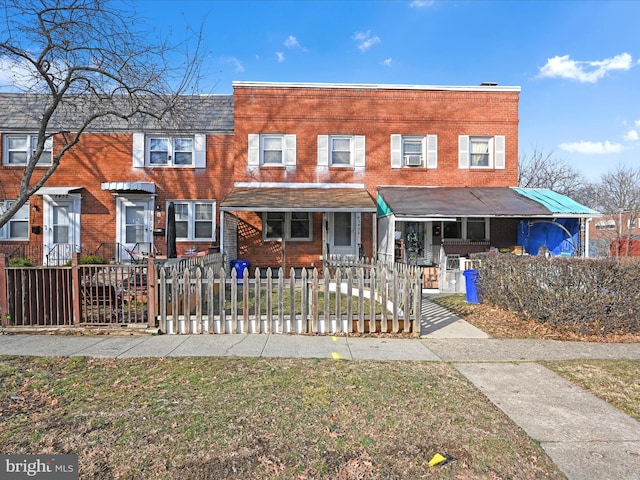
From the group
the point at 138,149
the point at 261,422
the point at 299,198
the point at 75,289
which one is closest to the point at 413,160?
the point at 299,198

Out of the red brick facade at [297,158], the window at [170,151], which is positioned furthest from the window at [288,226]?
the window at [170,151]

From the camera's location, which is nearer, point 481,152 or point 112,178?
point 112,178

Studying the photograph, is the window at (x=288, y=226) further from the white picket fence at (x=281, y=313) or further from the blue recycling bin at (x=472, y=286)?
the white picket fence at (x=281, y=313)

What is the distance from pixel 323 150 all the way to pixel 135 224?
333 inches

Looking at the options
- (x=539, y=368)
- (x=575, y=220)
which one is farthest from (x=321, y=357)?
(x=575, y=220)

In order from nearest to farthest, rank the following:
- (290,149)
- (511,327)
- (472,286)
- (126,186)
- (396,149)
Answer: (511,327) → (472,286) → (126,186) → (290,149) → (396,149)

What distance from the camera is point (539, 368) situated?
541 cm

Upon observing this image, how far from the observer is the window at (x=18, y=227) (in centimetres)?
1566

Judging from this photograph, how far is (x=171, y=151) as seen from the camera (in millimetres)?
16000

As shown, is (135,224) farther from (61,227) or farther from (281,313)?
(281,313)

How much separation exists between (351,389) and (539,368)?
9.55 feet

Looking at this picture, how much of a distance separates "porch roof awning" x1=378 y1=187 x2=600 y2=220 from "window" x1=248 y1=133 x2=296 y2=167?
13.3 ft

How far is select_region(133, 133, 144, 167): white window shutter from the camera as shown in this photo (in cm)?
1573

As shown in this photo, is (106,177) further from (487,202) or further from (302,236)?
(487,202)
